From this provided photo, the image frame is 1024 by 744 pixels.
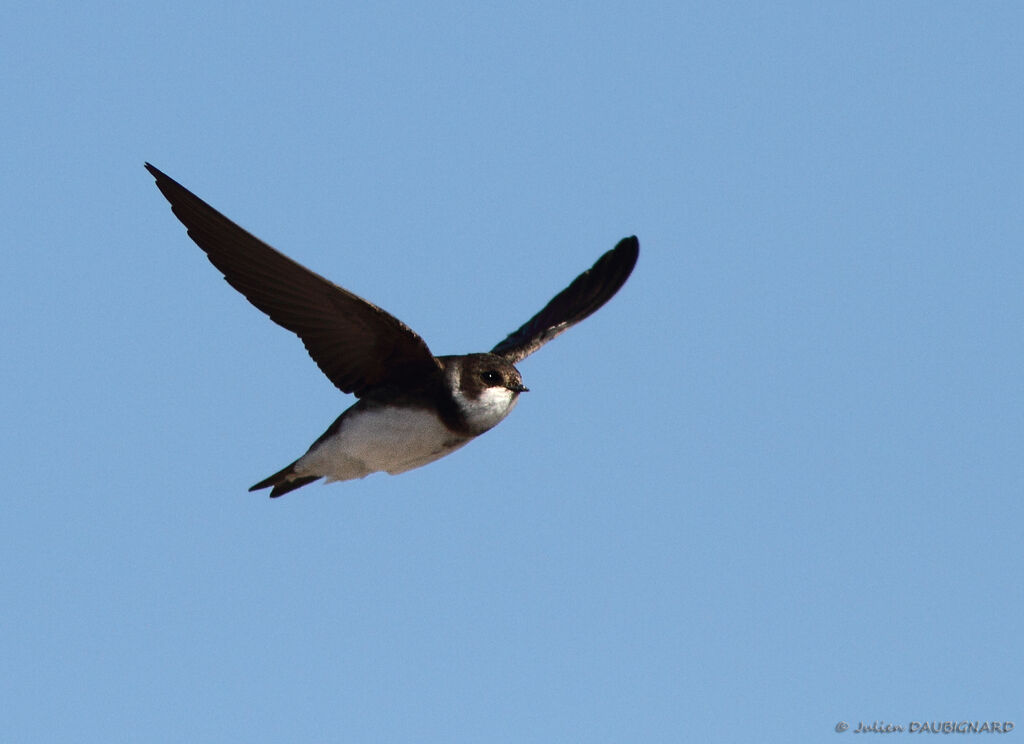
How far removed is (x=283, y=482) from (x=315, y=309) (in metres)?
1.59

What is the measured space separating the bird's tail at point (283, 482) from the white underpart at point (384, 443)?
29cm

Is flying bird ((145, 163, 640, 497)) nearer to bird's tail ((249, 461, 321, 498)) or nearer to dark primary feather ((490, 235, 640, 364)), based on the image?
bird's tail ((249, 461, 321, 498))

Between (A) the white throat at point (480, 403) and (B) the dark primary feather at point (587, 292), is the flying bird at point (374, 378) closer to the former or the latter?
(A) the white throat at point (480, 403)

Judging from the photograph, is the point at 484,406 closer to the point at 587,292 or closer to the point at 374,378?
the point at 374,378

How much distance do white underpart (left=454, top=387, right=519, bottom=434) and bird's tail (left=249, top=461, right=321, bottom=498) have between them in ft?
4.39

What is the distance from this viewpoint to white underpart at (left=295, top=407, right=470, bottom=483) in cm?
943

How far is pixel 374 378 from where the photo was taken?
31.7 feet

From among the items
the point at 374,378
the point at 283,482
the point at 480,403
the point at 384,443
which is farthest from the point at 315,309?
the point at 283,482

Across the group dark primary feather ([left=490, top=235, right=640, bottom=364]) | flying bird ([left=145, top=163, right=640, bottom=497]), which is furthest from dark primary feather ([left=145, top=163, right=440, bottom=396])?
dark primary feather ([left=490, top=235, right=640, bottom=364])

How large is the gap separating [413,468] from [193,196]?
2.51 meters

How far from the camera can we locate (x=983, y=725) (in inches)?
407

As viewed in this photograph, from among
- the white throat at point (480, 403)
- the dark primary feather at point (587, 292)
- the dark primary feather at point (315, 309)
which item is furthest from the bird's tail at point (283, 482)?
the dark primary feather at point (587, 292)

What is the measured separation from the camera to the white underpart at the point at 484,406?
30.9 ft

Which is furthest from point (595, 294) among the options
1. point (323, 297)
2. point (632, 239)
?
point (323, 297)
